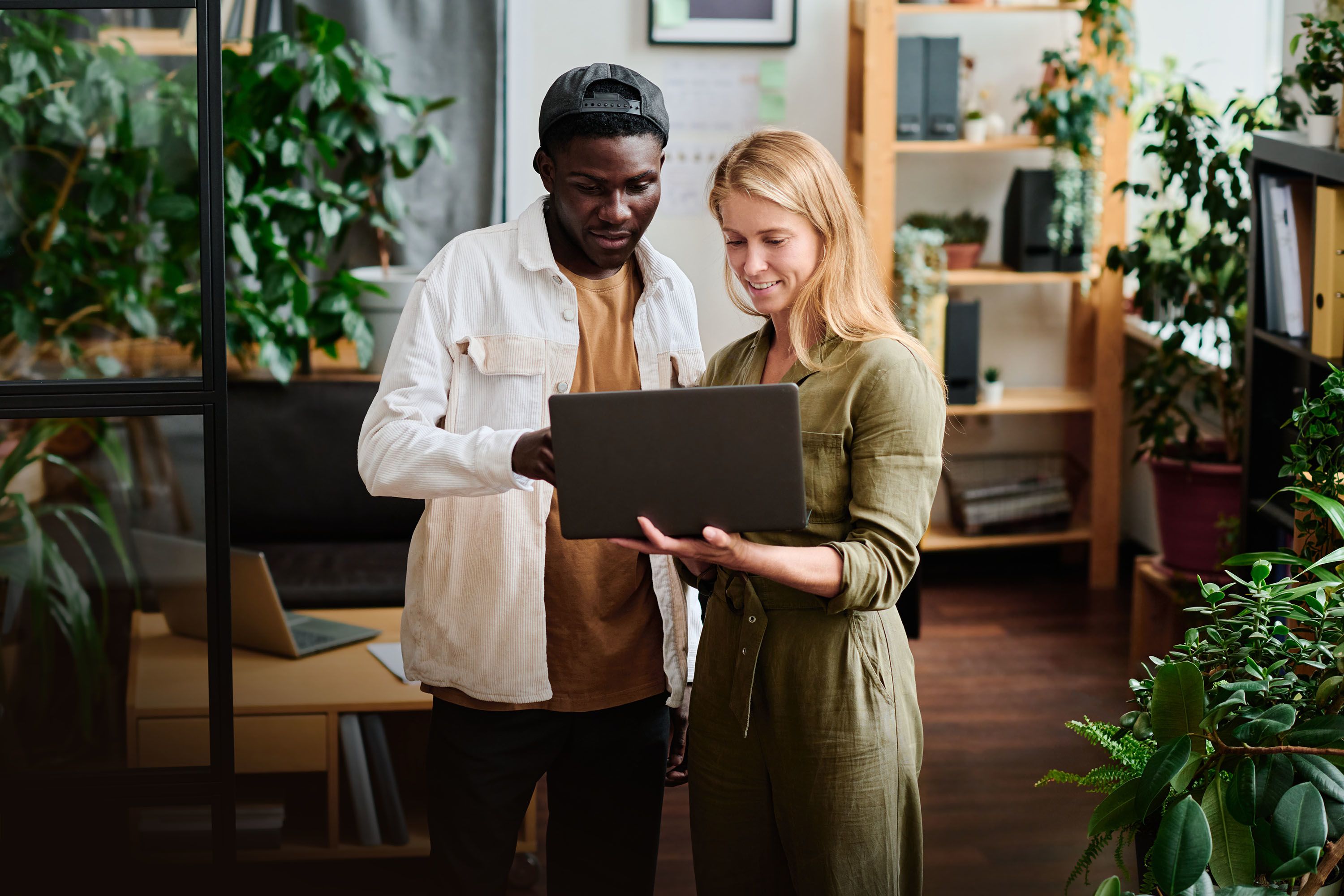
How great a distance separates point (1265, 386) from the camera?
280 centimetres

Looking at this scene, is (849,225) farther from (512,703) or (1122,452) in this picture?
(1122,452)

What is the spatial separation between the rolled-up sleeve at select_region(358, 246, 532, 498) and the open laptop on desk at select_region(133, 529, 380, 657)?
936 mm

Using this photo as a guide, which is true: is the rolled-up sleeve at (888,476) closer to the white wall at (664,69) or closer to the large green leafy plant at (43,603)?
the large green leafy plant at (43,603)

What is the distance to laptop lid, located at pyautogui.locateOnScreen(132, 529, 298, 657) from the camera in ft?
→ 7.90

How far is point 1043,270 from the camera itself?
4125 millimetres

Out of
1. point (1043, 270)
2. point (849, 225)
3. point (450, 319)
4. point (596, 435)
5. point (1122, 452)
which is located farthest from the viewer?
point (1122, 452)

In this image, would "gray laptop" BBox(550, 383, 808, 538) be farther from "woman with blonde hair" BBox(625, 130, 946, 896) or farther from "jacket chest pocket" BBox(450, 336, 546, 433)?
"jacket chest pocket" BBox(450, 336, 546, 433)

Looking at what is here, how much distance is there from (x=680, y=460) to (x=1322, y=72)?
1.94 m

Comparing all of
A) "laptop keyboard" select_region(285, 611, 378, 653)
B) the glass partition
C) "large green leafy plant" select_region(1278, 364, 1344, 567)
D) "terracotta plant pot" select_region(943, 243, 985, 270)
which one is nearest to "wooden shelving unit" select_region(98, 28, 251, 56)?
the glass partition

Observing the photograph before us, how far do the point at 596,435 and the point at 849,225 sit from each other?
387 millimetres

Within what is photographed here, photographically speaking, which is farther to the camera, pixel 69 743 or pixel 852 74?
pixel 852 74

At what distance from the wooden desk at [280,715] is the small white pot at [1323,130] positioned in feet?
6.33

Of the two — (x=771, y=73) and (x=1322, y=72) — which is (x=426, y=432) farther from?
(x=771, y=73)

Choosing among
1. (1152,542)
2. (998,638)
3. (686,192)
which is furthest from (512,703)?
(1152,542)
